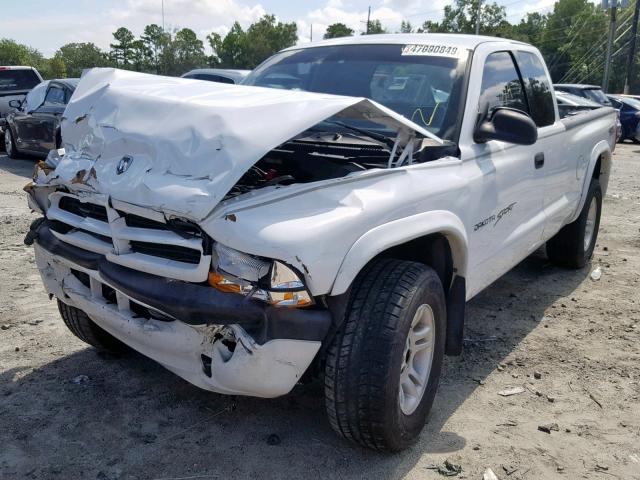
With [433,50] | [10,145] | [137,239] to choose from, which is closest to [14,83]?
[10,145]

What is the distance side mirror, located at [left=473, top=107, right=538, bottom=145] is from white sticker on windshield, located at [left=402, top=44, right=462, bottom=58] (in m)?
0.54

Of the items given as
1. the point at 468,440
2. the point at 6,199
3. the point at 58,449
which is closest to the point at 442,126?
the point at 468,440

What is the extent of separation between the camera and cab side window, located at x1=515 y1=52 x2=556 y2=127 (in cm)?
436

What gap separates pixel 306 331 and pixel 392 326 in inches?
15.7

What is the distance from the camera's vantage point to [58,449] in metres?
2.81

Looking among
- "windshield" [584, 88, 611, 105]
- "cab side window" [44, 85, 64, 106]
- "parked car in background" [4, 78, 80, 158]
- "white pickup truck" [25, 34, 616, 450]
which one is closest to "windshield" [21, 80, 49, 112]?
"parked car in background" [4, 78, 80, 158]

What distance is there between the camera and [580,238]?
549cm

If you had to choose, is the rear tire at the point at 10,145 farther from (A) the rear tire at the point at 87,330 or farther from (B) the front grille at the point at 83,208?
(B) the front grille at the point at 83,208

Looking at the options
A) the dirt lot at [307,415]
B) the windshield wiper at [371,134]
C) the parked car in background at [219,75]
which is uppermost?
the parked car in background at [219,75]

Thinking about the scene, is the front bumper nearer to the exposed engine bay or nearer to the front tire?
the front tire

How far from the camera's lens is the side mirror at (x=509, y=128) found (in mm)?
3277

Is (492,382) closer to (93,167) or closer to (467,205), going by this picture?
(467,205)

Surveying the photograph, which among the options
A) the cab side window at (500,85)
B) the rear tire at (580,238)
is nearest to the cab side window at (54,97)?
the rear tire at (580,238)

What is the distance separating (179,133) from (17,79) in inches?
576
